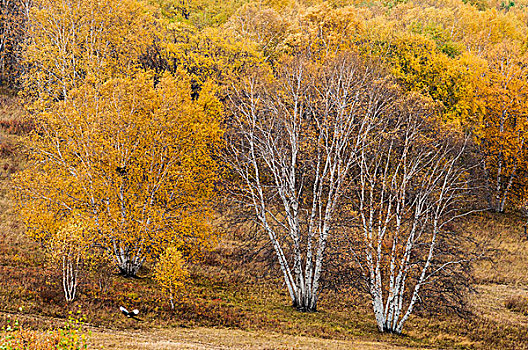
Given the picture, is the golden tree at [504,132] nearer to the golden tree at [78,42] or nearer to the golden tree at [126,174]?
the golden tree at [126,174]

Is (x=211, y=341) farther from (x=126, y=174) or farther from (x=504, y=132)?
(x=504, y=132)

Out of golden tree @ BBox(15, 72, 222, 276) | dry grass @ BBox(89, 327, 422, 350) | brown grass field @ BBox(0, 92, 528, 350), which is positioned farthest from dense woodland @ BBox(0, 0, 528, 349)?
dry grass @ BBox(89, 327, 422, 350)

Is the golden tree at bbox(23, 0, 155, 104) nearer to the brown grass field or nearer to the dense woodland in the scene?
the dense woodland

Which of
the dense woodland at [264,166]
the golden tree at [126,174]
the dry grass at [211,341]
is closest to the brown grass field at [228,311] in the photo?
the dry grass at [211,341]

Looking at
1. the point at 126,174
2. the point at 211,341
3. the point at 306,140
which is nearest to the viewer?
the point at 211,341

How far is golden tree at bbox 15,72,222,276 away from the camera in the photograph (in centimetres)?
2347

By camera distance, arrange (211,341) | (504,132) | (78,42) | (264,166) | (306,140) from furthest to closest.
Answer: (504,132)
(78,42)
(264,166)
(306,140)
(211,341)

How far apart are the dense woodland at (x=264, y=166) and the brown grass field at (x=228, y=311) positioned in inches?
13.9

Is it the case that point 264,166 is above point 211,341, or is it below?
above

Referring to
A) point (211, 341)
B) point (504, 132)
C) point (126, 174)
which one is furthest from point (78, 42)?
point (504, 132)

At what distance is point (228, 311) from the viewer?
21.1 metres

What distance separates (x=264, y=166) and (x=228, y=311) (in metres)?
10.0

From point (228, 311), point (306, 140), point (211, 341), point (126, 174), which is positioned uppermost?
point (306, 140)

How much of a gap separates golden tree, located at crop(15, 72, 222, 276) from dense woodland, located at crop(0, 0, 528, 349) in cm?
12
